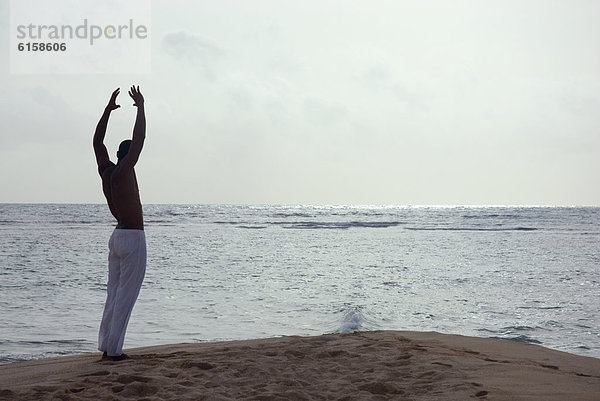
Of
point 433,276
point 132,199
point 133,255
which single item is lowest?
point 433,276

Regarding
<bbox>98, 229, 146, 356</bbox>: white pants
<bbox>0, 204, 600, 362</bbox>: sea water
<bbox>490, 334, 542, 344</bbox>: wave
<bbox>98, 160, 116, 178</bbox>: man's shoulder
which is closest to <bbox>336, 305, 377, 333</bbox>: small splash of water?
<bbox>0, 204, 600, 362</bbox>: sea water

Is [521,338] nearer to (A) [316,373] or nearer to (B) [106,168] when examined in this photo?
(A) [316,373]

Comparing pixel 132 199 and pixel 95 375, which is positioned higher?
pixel 132 199

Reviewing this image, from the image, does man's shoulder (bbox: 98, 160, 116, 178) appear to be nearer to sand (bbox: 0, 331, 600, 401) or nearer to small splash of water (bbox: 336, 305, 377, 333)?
sand (bbox: 0, 331, 600, 401)

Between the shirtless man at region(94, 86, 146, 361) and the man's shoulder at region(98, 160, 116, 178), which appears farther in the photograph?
the man's shoulder at region(98, 160, 116, 178)

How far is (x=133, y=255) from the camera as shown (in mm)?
5285

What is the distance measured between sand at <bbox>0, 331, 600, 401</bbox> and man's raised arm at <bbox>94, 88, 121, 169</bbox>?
182cm

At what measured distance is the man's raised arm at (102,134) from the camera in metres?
5.62

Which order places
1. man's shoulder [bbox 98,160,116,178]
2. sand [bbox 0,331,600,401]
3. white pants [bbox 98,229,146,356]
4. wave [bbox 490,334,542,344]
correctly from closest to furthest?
sand [bbox 0,331,600,401]
white pants [bbox 98,229,146,356]
man's shoulder [bbox 98,160,116,178]
wave [bbox 490,334,542,344]

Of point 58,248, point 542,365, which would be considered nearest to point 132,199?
point 542,365

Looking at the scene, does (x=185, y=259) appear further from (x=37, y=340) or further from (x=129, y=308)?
(x=129, y=308)

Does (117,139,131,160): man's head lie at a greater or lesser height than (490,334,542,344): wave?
greater

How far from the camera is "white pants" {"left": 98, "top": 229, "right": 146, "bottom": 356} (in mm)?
5223

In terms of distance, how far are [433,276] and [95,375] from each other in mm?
10331
